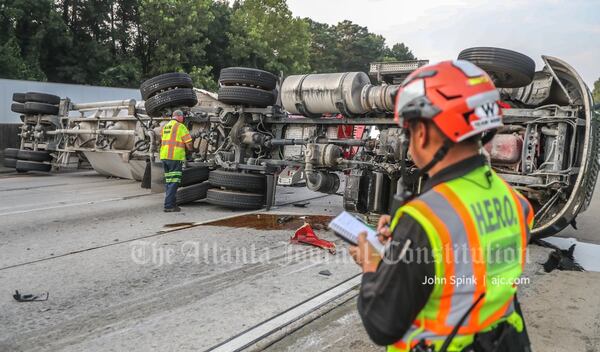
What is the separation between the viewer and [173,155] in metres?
8.16

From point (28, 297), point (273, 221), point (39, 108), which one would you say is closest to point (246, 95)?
point (273, 221)

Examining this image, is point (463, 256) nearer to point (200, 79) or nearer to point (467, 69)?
point (467, 69)

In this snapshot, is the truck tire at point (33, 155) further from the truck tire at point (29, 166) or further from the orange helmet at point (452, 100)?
the orange helmet at point (452, 100)

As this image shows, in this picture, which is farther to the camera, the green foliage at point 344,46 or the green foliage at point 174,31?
the green foliage at point 344,46

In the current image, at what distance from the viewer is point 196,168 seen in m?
8.62

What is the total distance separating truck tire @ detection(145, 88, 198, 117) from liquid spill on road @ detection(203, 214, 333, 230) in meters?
2.58

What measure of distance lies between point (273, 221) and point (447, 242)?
605cm

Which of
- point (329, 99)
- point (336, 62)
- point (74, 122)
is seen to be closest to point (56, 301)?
point (329, 99)

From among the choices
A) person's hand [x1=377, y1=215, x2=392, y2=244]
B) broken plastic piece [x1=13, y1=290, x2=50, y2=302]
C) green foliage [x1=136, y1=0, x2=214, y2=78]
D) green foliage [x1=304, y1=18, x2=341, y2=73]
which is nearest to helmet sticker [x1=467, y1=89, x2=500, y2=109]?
person's hand [x1=377, y1=215, x2=392, y2=244]

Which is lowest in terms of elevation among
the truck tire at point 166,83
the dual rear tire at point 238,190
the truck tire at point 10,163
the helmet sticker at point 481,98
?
the truck tire at point 10,163

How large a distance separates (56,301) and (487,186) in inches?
146

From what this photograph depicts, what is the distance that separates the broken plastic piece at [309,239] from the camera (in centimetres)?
594

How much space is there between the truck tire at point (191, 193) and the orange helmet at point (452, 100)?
282 inches

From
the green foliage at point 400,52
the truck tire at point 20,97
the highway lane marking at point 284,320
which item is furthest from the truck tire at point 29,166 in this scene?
the green foliage at point 400,52
